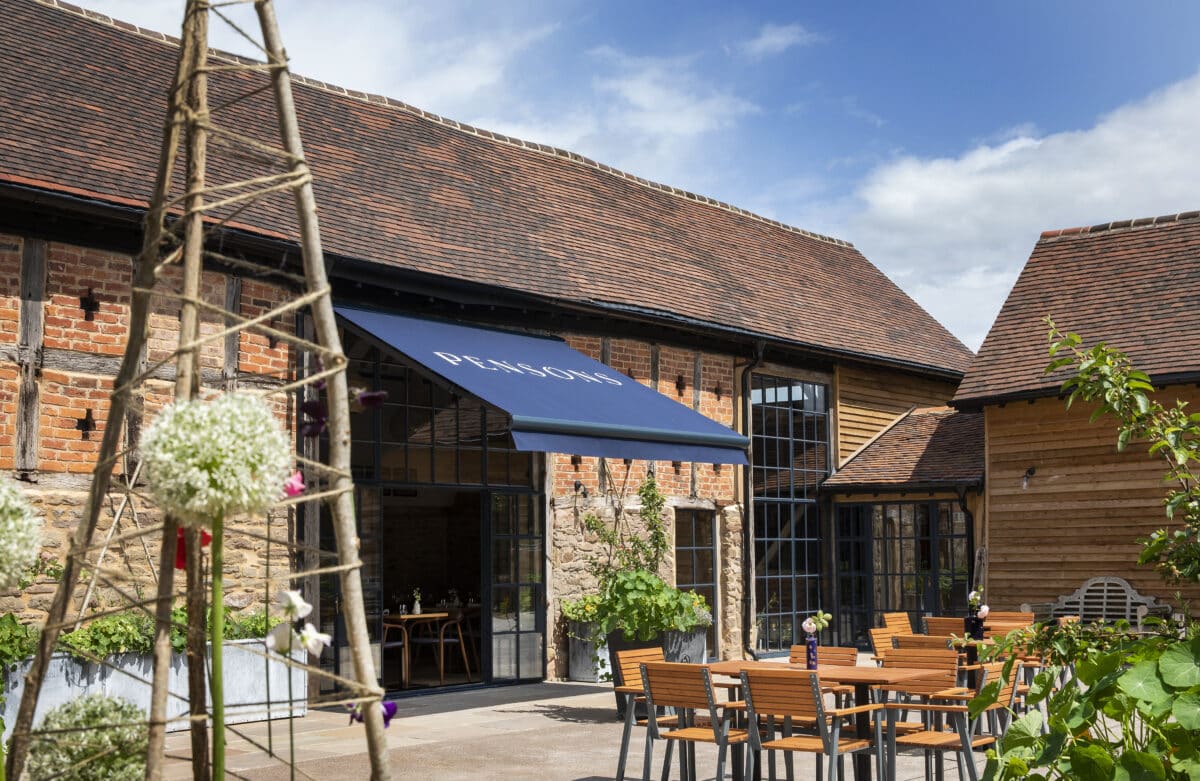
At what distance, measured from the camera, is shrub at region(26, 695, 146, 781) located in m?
3.06

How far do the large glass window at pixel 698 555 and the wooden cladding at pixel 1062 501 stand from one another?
11.1 ft

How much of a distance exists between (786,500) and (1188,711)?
14247 millimetres

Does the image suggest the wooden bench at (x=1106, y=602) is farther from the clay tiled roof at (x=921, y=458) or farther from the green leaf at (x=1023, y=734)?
the green leaf at (x=1023, y=734)

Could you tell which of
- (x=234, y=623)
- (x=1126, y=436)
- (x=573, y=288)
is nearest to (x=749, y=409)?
(x=573, y=288)

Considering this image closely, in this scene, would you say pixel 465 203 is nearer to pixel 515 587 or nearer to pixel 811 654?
pixel 515 587

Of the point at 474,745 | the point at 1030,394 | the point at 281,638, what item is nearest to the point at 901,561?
the point at 1030,394

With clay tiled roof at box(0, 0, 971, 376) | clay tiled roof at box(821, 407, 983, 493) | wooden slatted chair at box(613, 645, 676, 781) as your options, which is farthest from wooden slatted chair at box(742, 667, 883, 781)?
clay tiled roof at box(821, 407, 983, 493)

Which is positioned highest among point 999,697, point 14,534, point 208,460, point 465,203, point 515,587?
point 465,203

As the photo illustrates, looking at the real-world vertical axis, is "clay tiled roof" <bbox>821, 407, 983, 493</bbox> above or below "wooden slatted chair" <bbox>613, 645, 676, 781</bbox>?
above

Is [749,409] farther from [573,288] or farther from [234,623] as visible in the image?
[234,623]

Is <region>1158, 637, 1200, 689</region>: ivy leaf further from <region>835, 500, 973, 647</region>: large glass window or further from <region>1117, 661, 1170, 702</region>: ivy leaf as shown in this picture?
<region>835, 500, 973, 647</region>: large glass window

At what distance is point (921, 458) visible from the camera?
17547mm

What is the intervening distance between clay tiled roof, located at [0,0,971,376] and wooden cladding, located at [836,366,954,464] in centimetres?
47

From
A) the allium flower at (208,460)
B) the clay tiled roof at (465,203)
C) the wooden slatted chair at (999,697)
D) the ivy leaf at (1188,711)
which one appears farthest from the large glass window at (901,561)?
the allium flower at (208,460)
